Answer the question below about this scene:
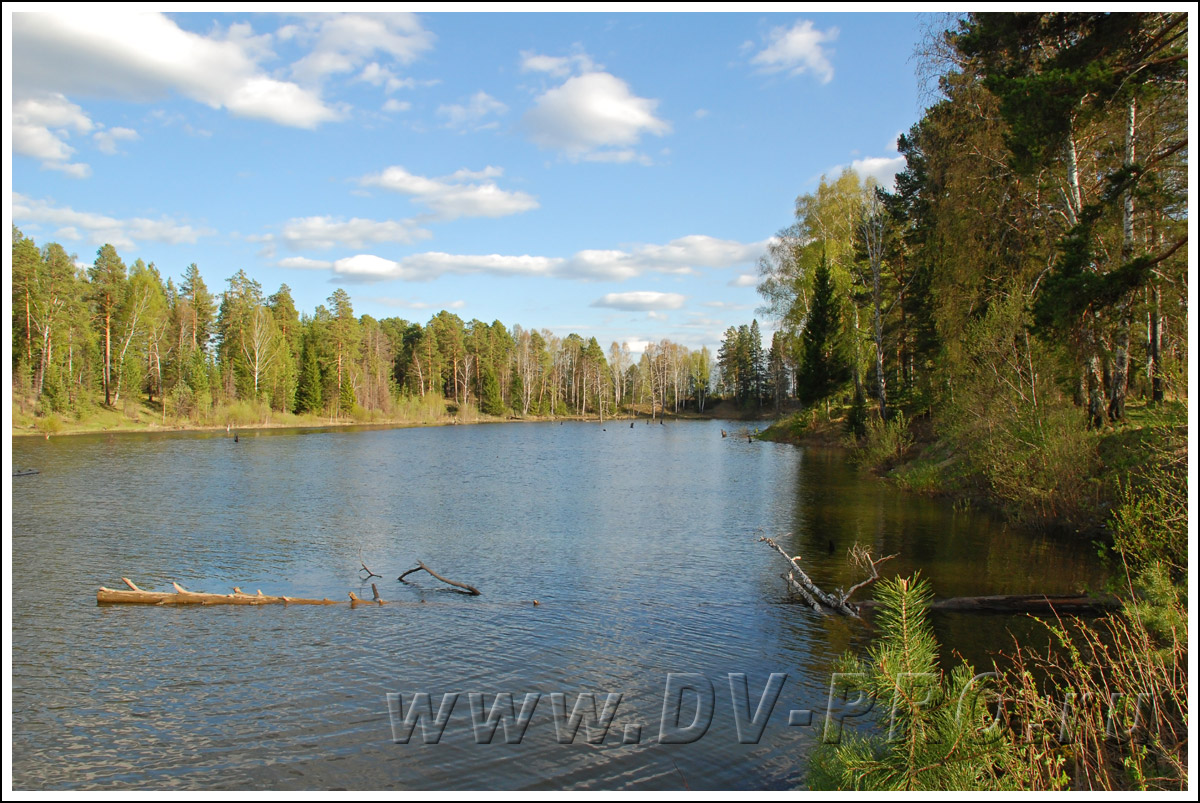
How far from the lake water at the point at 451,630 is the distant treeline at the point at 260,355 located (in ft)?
126

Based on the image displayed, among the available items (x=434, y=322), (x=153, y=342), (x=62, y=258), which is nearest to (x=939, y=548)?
(x=62, y=258)

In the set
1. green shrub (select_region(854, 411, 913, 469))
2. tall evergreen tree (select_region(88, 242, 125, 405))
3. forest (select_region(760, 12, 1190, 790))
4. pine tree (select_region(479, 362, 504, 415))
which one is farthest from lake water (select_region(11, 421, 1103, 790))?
pine tree (select_region(479, 362, 504, 415))

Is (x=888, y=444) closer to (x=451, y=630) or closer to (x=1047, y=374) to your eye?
(x=1047, y=374)

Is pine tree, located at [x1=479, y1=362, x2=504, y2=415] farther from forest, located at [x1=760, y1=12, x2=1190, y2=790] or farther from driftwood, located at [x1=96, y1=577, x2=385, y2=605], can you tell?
driftwood, located at [x1=96, y1=577, x2=385, y2=605]

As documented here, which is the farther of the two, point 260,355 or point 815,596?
point 260,355

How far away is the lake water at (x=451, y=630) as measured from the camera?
7625 millimetres

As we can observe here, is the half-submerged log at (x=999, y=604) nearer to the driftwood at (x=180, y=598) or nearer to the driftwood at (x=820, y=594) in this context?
the driftwood at (x=820, y=594)

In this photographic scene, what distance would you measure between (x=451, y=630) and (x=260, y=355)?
7185 cm

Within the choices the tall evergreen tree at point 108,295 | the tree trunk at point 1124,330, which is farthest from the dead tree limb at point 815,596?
the tall evergreen tree at point 108,295

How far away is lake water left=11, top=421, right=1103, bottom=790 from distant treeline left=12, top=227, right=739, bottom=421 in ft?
126

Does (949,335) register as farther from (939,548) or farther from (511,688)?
(511,688)

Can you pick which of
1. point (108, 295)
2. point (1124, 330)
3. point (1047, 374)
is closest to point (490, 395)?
point (108, 295)

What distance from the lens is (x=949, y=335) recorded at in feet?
83.9

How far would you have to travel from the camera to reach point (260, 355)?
245ft
